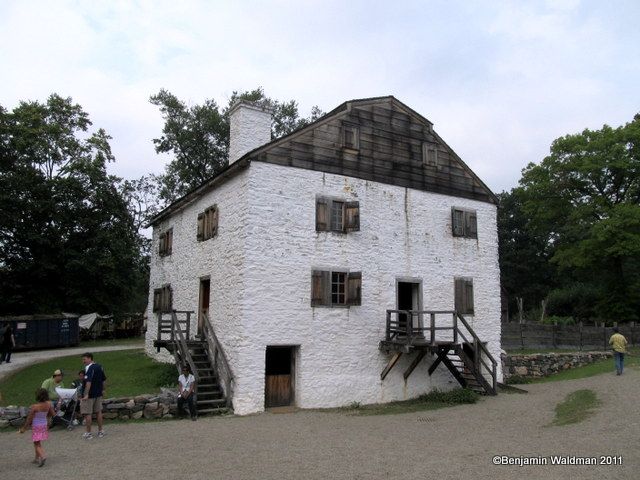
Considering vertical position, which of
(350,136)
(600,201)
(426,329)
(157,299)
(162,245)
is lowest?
(426,329)

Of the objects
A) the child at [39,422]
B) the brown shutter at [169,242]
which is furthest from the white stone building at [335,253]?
the child at [39,422]

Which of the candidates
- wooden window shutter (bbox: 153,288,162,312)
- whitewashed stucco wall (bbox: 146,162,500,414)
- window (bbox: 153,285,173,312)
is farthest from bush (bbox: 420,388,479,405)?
wooden window shutter (bbox: 153,288,162,312)

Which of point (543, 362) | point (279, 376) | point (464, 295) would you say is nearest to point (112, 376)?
point (279, 376)

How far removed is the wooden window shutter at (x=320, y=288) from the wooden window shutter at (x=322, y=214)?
4.29 feet

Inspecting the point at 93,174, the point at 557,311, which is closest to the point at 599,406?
the point at 93,174

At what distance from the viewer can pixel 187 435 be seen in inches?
426

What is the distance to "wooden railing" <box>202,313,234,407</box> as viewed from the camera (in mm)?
13789

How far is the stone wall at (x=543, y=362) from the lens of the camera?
69.4 ft

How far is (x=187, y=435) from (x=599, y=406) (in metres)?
9.77

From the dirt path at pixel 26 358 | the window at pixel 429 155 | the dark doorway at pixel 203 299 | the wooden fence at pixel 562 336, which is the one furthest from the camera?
the wooden fence at pixel 562 336

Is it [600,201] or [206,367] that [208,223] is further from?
[600,201]

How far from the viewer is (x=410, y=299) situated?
689 inches

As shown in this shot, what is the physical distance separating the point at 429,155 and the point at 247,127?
6353 mm

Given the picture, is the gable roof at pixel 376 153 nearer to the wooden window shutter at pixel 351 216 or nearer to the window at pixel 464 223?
the window at pixel 464 223
